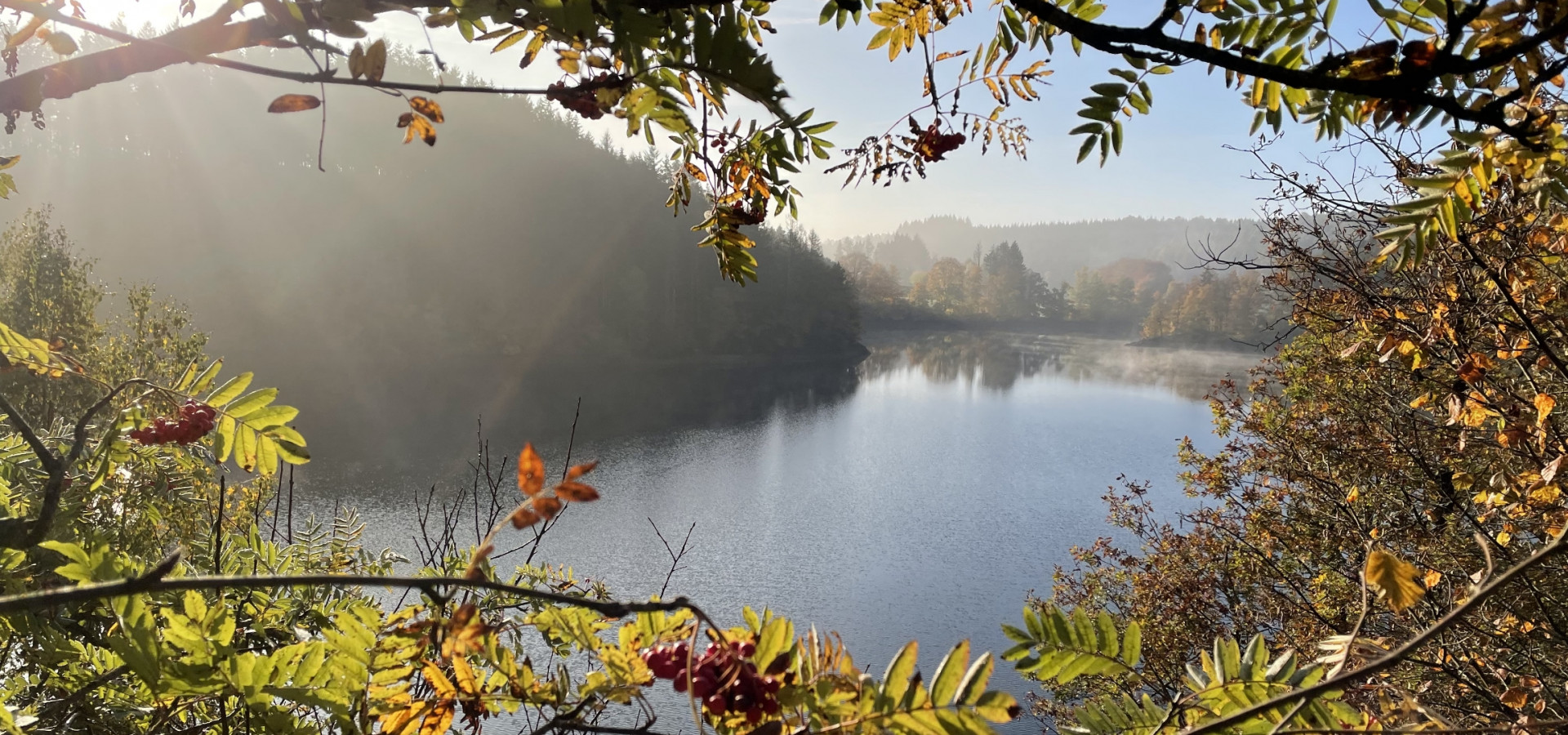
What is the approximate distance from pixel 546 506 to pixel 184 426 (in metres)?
0.83

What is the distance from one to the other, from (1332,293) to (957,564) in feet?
37.8

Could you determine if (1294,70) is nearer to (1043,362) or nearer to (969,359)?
(969,359)

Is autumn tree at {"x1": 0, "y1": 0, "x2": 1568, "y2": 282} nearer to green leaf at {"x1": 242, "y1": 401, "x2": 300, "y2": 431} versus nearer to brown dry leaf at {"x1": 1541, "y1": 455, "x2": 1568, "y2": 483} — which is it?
green leaf at {"x1": 242, "y1": 401, "x2": 300, "y2": 431}

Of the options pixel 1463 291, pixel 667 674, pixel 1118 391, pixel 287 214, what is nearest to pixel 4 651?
pixel 667 674

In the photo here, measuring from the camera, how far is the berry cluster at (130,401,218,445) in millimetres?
1001

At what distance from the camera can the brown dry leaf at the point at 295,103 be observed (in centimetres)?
64

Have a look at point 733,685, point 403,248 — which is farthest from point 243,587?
point 403,248

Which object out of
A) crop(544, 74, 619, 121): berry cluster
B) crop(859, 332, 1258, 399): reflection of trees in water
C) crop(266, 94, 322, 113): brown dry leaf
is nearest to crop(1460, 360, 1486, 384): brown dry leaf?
crop(544, 74, 619, 121): berry cluster

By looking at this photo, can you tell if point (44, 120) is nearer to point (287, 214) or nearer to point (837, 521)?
point (837, 521)

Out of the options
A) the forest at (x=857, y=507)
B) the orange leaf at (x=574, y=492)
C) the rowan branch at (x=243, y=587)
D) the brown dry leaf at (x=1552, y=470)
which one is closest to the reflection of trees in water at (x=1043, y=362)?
the forest at (x=857, y=507)

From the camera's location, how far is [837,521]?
1903cm

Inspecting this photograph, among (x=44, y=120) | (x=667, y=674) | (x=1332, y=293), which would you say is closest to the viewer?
(x=667, y=674)

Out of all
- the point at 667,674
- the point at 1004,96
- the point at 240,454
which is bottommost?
the point at 667,674

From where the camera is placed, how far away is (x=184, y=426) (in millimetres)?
1034
